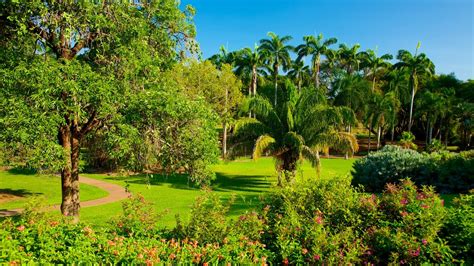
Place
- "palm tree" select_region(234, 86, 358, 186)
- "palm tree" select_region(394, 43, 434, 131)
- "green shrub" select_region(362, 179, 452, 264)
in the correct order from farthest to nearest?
1. "palm tree" select_region(394, 43, 434, 131)
2. "palm tree" select_region(234, 86, 358, 186)
3. "green shrub" select_region(362, 179, 452, 264)

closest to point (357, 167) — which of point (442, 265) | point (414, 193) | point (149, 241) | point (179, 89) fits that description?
point (179, 89)

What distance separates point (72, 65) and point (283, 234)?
6981 millimetres

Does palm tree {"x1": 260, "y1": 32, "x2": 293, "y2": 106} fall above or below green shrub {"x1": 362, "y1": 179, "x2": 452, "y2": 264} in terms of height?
above

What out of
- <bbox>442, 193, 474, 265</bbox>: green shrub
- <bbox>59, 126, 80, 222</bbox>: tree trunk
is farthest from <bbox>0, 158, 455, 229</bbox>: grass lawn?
<bbox>442, 193, 474, 265</bbox>: green shrub

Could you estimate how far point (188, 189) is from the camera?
25.1 m

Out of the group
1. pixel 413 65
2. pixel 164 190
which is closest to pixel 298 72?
pixel 413 65

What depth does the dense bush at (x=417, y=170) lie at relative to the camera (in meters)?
19.3

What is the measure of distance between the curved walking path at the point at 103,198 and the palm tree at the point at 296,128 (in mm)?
8325

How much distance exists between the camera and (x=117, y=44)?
10.9m

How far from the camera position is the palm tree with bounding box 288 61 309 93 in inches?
2410

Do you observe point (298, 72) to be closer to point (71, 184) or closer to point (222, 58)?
point (222, 58)

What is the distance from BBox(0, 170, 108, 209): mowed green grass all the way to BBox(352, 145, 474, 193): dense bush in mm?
15139

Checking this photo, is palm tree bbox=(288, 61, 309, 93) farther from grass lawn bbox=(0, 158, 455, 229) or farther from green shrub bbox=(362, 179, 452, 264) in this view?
green shrub bbox=(362, 179, 452, 264)

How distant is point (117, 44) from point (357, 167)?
16.3 metres
